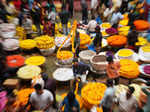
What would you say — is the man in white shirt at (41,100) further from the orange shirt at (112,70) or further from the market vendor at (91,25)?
the market vendor at (91,25)

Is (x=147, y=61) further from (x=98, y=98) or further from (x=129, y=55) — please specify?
(x=98, y=98)

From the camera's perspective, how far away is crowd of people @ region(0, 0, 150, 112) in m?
3.21

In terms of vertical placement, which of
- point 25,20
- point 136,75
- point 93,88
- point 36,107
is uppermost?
point 25,20

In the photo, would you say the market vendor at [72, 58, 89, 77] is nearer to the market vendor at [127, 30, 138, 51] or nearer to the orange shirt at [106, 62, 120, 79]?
the orange shirt at [106, 62, 120, 79]

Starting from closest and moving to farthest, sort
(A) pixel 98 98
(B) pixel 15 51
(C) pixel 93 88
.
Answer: (A) pixel 98 98, (C) pixel 93 88, (B) pixel 15 51

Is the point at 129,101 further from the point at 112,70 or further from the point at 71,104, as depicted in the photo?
the point at 71,104

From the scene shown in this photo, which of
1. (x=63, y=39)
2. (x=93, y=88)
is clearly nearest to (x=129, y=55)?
(x=93, y=88)

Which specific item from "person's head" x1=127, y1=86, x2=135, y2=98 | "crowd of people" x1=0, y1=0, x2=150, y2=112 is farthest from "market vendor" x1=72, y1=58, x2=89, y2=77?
"person's head" x1=127, y1=86, x2=135, y2=98

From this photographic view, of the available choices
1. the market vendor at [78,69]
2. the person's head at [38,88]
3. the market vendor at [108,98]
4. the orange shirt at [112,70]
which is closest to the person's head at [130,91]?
the market vendor at [108,98]

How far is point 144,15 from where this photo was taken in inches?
281

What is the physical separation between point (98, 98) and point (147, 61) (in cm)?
267

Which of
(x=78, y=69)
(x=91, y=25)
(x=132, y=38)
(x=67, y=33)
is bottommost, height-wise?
(x=78, y=69)

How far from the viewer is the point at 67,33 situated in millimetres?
7691

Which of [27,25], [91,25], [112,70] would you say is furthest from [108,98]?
[27,25]
